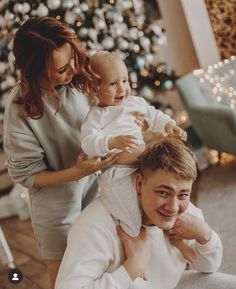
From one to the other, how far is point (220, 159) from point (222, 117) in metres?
0.76

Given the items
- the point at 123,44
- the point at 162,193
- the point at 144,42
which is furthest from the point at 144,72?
the point at 162,193

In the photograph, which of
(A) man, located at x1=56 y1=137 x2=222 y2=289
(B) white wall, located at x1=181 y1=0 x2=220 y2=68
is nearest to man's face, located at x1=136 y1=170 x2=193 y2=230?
(A) man, located at x1=56 y1=137 x2=222 y2=289

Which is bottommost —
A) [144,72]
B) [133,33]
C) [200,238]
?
[144,72]

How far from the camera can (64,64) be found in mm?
1424

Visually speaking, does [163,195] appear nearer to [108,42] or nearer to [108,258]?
[108,258]

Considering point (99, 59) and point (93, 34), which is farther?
point (93, 34)

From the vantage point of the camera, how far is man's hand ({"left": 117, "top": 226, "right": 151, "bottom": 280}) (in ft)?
4.48

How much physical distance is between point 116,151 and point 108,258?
328 millimetres

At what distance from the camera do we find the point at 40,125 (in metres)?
1.57

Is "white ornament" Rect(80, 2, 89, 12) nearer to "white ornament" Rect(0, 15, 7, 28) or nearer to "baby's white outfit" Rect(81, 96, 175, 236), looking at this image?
"white ornament" Rect(0, 15, 7, 28)

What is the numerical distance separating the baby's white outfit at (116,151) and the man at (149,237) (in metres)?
0.03

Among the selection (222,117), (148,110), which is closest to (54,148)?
(148,110)

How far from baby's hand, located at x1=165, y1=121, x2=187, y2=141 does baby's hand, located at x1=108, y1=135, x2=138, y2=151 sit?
9.2 inches

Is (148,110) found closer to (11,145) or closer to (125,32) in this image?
(11,145)
